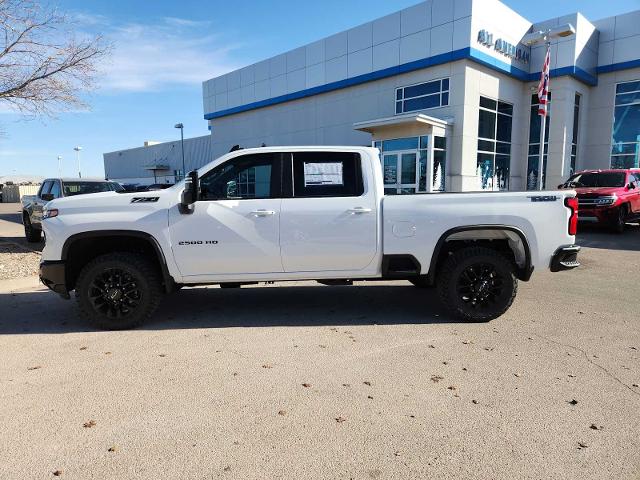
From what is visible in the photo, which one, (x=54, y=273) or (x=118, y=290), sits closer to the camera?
(x=54, y=273)

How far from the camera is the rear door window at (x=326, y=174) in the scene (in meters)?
5.08

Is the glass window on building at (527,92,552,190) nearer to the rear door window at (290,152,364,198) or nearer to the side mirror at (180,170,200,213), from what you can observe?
the rear door window at (290,152,364,198)

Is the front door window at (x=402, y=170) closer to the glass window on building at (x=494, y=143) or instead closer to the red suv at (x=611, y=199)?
the glass window on building at (x=494, y=143)

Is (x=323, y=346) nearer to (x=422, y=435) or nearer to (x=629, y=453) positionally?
(x=422, y=435)

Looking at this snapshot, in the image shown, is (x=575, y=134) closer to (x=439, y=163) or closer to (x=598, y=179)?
(x=439, y=163)

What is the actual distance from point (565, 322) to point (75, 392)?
516 cm

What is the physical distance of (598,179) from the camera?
46.6ft

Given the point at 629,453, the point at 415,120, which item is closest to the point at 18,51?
the point at 629,453

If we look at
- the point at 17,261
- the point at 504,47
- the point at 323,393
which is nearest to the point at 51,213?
the point at 323,393

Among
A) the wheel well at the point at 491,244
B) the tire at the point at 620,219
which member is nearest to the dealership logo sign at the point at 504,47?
the tire at the point at 620,219

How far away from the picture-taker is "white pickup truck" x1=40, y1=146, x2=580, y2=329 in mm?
4883

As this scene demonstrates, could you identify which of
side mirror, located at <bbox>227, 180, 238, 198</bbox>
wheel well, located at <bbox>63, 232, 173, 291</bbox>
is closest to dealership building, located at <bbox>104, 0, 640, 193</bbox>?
side mirror, located at <bbox>227, 180, 238, 198</bbox>

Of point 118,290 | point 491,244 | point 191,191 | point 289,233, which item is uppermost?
point 191,191

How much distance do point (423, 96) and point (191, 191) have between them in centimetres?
1943
